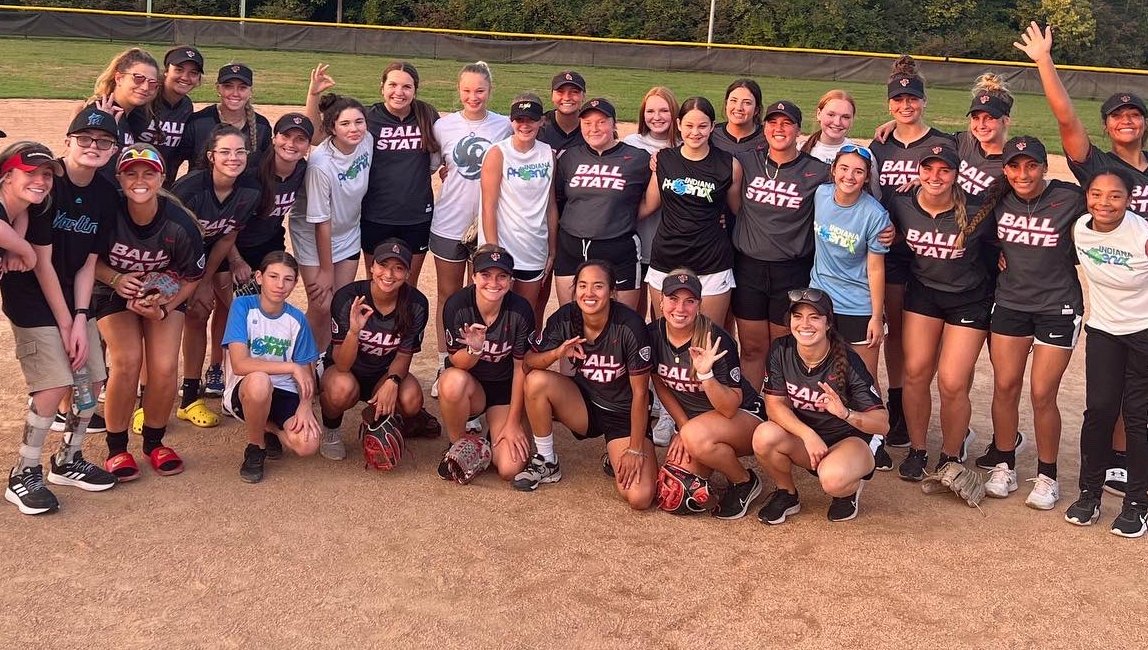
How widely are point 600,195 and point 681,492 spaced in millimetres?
1991

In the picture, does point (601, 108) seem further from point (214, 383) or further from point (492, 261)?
point (214, 383)

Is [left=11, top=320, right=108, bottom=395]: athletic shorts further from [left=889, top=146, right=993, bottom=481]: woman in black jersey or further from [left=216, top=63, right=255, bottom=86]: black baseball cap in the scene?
[left=889, top=146, right=993, bottom=481]: woman in black jersey

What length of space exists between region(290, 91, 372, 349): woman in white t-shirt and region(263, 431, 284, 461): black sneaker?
102cm

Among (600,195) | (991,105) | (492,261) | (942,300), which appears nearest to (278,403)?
(492,261)

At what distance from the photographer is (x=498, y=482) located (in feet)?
20.3

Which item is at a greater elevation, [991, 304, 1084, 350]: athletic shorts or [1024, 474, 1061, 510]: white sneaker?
[991, 304, 1084, 350]: athletic shorts

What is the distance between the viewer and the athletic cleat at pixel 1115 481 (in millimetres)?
6395

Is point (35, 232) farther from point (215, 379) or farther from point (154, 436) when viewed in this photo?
point (215, 379)

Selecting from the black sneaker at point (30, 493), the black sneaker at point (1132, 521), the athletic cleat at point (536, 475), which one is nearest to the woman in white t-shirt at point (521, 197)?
the athletic cleat at point (536, 475)

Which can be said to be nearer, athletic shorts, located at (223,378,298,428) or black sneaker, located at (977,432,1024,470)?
athletic shorts, located at (223,378,298,428)

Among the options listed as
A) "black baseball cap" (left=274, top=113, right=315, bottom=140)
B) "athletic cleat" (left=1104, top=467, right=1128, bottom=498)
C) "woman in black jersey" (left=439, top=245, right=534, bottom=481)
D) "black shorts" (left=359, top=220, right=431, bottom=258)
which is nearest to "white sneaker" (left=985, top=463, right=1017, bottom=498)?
"athletic cleat" (left=1104, top=467, right=1128, bottom=498)

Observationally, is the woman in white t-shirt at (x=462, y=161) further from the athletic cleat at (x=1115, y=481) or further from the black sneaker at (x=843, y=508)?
the athletic cleat at (x=1115, y=481)

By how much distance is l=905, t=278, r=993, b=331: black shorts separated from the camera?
6363 mm

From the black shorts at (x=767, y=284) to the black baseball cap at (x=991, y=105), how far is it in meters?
1.33
